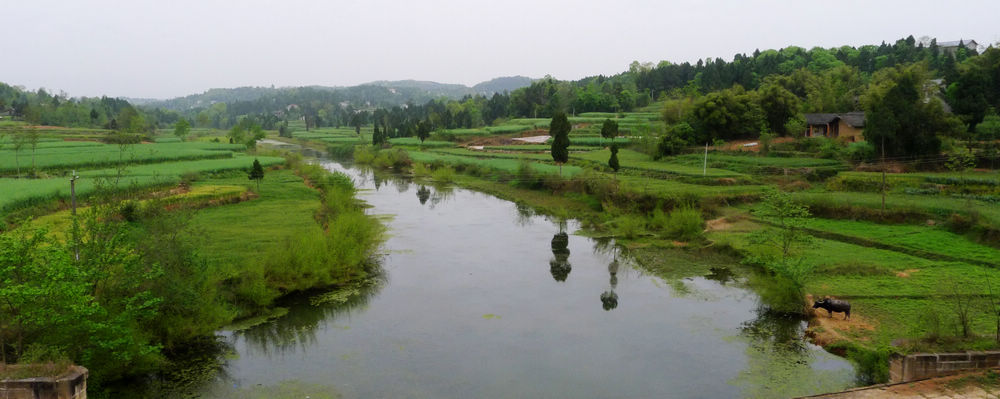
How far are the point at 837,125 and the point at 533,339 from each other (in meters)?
38.1

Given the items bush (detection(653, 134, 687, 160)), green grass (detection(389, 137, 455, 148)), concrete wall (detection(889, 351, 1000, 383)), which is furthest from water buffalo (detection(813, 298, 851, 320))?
green grass (detection(389, 137, 455, 148))

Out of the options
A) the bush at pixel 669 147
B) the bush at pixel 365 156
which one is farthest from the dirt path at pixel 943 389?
the bush at pixel 365 156

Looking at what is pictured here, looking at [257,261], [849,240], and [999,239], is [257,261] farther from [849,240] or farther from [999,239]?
[999,239]

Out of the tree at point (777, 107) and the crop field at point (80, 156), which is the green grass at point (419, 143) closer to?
the crop field at point (80, 156)

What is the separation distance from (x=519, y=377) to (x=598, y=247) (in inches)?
553

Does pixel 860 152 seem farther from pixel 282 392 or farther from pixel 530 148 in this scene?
pixel 282 392

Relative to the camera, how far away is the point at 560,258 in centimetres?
2664

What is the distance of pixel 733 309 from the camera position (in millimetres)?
19703

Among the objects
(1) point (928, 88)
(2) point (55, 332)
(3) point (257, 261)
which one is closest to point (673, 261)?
(3) point (257, 261)

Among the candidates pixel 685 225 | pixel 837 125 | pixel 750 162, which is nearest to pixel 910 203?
pixel 685 225

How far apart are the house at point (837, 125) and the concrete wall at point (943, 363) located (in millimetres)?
34162

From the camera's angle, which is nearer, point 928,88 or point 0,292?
point 0,292

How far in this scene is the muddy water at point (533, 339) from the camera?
14648mm

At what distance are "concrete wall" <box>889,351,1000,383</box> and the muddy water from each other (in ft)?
6.75
